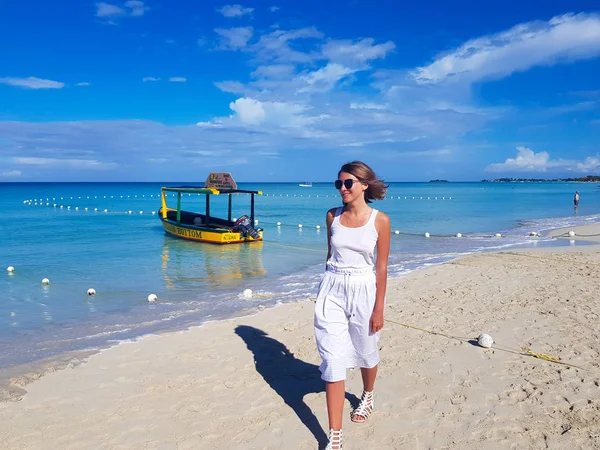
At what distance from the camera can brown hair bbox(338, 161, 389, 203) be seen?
145 inches

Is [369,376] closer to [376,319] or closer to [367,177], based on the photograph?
[376,319]

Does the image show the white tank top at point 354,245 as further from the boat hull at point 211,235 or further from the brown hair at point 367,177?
the boat hull at point 211,235

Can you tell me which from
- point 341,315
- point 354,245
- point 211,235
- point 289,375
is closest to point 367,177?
point 354,245

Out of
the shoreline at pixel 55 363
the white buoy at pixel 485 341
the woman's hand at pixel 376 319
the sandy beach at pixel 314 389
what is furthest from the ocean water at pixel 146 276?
the woman's hand at pixel 376 319

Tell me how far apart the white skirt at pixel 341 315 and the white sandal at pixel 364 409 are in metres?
0.63

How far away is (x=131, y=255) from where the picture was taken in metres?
17.2

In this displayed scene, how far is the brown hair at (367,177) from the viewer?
3.70 metres

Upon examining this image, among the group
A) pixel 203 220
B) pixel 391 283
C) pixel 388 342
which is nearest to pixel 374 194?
pixel 388 342

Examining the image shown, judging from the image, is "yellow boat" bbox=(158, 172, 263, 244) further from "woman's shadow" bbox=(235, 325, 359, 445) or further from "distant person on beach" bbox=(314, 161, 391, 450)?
"distant person on beach" bbox=(314, 161, 391, 450)

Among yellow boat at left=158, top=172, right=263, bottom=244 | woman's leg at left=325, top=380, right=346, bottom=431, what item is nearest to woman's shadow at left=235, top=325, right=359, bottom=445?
woman's leg at left=325, top=380, right=346, bottom=431

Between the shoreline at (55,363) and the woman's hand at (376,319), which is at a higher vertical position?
the woman's hand at (376,319)

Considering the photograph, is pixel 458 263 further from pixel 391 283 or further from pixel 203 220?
pixel 203 220

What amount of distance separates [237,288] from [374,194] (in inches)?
312

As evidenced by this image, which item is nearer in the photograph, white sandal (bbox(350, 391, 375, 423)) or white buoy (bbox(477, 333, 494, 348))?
white sandal (bbox(350, 391, 375, 423))
